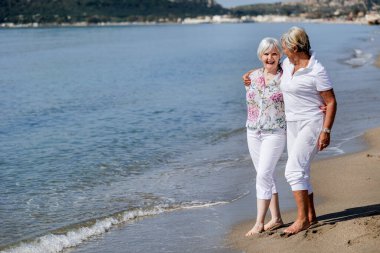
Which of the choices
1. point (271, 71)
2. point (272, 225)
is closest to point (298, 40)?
point (271, 71)

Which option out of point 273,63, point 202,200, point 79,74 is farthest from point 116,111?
point 79,74

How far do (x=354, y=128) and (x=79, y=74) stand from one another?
28171 mm

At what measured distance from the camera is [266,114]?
625cm

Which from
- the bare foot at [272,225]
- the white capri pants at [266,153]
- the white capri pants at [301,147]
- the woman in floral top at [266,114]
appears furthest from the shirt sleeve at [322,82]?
the bare foot at [272,225]

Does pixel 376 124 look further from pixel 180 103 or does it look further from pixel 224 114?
pixel 180 103

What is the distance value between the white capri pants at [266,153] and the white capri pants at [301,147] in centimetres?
19

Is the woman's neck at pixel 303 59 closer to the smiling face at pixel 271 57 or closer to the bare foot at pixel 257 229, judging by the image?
the smiling face at pixel 271 57

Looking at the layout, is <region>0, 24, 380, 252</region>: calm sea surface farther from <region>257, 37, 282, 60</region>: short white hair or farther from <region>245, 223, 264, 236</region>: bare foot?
<region>257, 37, 282, 60</region>: short white hair

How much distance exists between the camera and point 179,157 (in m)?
12.9

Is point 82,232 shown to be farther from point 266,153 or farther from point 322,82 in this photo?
point 322,82

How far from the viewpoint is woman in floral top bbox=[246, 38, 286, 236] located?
241 inches

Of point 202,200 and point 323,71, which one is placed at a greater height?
point 323,71

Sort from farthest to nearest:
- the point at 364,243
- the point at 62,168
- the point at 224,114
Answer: the point at 224,114 → the point at 62,168 → the point at 364,243

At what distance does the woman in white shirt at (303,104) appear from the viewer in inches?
230
